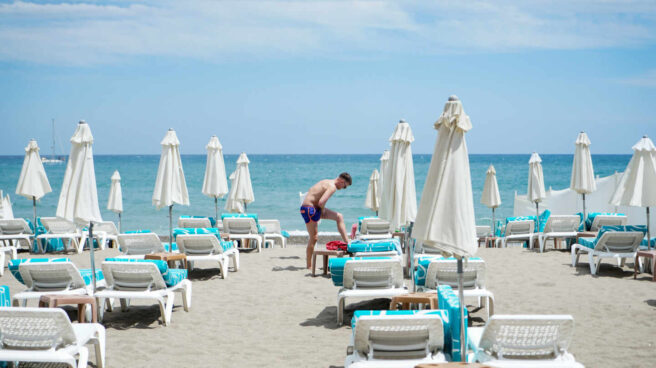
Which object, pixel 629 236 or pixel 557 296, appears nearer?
pixel 557 296

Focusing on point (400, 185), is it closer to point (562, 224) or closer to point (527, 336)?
point (527, 336)

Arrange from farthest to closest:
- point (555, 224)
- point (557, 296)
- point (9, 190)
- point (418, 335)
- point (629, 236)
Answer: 1. point (9, 190)
2. point (555, 224)
3. point (629, 236)
4. point (557, 296)
5. point (418, 335)

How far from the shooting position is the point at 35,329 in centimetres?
450

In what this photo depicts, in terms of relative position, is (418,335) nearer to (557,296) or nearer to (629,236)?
(557,296)

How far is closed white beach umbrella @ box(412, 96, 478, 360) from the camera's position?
399 centimetres

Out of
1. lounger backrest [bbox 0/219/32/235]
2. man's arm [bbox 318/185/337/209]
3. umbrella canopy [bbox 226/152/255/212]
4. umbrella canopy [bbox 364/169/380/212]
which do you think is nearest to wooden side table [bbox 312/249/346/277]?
man's arm [bbox 318/185/337/209]

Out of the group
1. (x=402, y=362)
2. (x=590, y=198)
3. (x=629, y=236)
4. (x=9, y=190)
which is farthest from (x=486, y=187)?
(x=9, y=190)

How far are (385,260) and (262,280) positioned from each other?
350cm

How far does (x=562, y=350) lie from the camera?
13.8ft

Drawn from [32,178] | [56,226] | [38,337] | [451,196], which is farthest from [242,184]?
[451,196]

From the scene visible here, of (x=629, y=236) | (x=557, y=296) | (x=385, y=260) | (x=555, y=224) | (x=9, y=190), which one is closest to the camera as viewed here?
(x=385, y=260)

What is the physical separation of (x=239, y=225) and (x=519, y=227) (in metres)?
6.18

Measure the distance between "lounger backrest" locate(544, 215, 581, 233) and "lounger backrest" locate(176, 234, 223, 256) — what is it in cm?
670

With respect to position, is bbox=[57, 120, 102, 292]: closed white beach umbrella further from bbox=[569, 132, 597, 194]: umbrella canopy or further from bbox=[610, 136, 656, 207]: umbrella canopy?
bbox=[569, 132, 597, 194]: umbrella canopy
